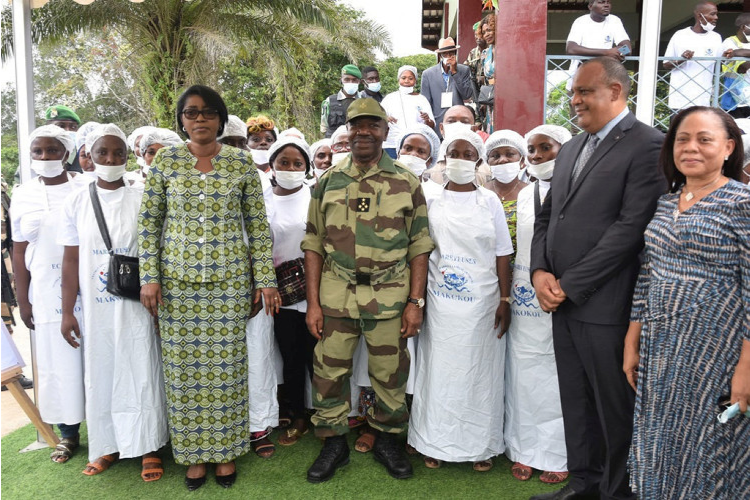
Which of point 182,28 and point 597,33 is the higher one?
point 182,28

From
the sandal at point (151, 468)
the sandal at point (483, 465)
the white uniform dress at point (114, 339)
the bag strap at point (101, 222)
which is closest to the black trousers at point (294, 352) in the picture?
the white uniform dress at point (114, 339)

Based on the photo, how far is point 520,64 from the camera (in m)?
6.64

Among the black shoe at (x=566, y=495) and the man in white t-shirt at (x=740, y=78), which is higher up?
the man in white t-shirt at (x=740, y=78)

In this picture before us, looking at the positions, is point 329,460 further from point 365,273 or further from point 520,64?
point 520,64

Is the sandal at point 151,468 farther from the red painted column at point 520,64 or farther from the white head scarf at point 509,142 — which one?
the red painted column at point 520,64

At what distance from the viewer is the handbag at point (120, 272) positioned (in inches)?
130

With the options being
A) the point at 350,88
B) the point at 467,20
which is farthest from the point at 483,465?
the point at 467,20

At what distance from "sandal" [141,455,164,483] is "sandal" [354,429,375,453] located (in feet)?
4.07

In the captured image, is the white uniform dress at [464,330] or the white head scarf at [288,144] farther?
the white head scarf at [288,144]

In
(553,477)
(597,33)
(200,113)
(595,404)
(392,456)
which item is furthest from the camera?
(597,33)

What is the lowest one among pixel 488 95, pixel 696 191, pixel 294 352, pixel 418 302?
pixel 294 352

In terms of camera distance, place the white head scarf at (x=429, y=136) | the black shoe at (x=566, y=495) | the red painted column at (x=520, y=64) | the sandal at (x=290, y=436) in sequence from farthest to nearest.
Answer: the red painted column at (x=520, y=64) → the white head scarf at (x=429, y=136) → the sandal at (x=290, y=436) → the black shoe at (x=566, y=495)

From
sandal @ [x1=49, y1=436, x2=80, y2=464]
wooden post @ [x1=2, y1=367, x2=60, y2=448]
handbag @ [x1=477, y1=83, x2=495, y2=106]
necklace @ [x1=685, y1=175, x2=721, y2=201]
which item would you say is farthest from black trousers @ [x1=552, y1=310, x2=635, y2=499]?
handbag @ [x1=477, y1=83, x2=495, y2=106]

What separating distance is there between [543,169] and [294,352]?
6.74ft
